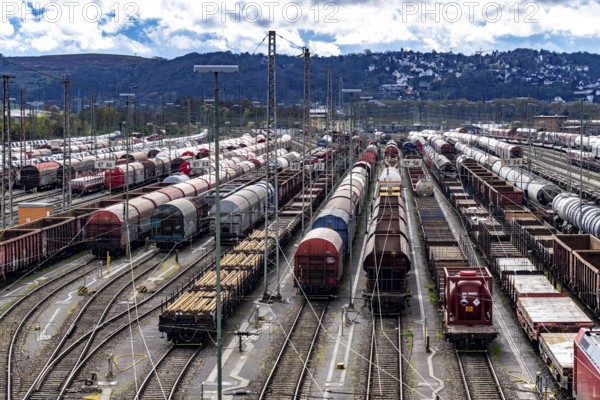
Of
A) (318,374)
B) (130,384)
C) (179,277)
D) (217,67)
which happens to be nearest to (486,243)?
(179,277)

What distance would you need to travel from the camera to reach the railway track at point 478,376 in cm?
2331

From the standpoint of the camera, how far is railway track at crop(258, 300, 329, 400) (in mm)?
23719

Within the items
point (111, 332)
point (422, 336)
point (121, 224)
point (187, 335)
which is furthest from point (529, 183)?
point (111, 332)

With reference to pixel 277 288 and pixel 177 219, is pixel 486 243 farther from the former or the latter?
pixel 177 219

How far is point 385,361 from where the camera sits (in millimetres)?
26656

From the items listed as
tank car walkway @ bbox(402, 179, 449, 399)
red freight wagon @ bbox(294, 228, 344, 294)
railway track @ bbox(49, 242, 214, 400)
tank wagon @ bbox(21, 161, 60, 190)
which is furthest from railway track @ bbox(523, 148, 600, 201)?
tank wagon @ bbox(21, 161, 60, 190)

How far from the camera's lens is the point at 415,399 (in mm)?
23000

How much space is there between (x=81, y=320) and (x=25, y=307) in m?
3.80

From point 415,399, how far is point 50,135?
14496 centimetres

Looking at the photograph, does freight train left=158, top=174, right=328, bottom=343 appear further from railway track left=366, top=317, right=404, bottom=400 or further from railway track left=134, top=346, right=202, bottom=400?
railway track left=366, top=317, right=404, bottom=400

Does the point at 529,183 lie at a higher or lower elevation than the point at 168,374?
higher

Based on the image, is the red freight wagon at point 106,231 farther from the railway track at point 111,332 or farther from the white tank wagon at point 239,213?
the white tank wagon at point 239,213

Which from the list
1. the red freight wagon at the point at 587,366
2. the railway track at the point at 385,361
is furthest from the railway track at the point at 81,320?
the red freight wagon at the point at 587,366

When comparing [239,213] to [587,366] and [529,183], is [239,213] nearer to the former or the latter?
[529,183]
